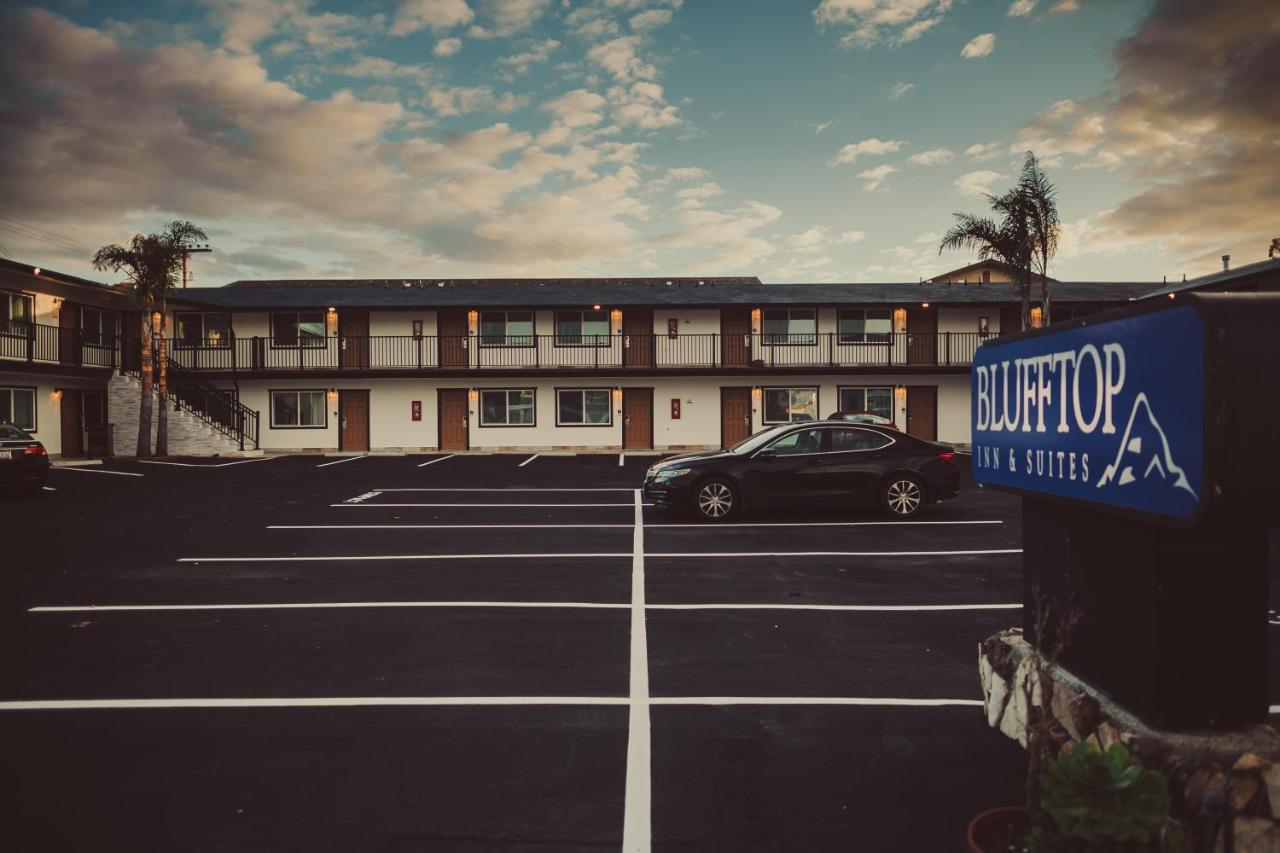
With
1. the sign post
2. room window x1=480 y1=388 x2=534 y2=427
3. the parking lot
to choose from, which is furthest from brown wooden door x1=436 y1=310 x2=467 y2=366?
the sign post

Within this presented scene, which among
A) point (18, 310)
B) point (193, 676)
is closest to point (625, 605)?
point (193, 676)

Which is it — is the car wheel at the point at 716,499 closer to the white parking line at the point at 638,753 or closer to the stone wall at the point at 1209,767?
the white parking line at the point at 638,753

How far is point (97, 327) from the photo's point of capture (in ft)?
91.5

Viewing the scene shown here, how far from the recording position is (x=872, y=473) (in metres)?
11.6

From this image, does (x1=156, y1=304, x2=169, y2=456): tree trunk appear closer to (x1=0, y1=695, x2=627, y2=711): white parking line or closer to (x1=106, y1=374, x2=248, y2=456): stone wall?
(x1=106, y1=374, x2=248, y2=456): stone wall

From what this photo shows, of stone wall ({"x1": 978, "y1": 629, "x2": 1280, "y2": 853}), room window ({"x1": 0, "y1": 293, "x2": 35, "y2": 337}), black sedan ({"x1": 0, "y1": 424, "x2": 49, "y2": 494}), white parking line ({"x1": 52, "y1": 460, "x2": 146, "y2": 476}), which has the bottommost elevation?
stone wall ({"x1": 978, "y1": 629, "x2": 1280, "y2": 853})

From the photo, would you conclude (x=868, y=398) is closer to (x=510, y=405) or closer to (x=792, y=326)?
(x=792, y=326)

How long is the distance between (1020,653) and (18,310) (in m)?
30.5

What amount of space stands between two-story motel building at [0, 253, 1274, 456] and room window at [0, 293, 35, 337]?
3.35 metres

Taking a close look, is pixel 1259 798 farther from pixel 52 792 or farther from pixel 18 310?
pixel 18 310

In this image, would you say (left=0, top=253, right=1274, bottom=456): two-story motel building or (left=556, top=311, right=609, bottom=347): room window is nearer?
(left=0, top=253, right=1274, bottom=456): two-story motel building

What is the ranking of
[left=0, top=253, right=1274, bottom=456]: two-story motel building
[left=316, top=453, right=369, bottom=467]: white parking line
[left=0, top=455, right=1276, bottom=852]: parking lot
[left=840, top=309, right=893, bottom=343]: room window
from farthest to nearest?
[left=840, top=309, right=893, bottom=343]: room window
[left=0, top=253, right=1274, bottom=456]: two-story motel building
[left=316, top=453, right=369, bottom=467]: white parking line
[left=0, top=455, right=1276, bottom=852]: parking lot

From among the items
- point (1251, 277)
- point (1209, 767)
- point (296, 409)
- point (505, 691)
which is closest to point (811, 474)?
point (505, 691)

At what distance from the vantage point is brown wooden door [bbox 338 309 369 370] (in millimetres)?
28922
